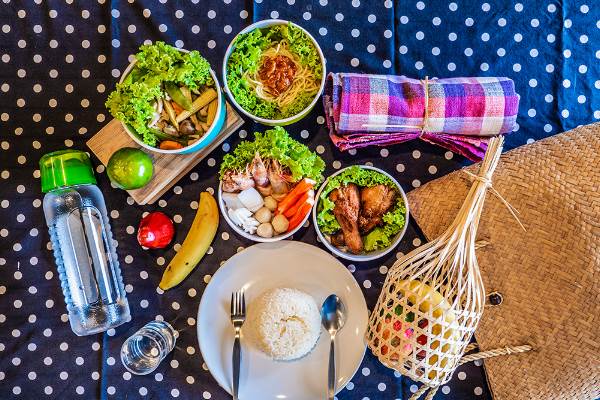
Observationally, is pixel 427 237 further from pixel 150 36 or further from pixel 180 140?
pixel 150 36

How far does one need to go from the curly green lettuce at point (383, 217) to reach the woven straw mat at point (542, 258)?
0.25ft

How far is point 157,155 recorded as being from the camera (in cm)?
142

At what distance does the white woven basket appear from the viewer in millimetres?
1211

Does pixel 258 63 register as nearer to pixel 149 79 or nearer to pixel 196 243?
pixel 149 79

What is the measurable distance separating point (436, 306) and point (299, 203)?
0.39 metres

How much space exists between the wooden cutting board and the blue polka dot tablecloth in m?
0.04

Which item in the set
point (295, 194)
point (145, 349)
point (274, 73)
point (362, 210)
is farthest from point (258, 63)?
point (145, 349)

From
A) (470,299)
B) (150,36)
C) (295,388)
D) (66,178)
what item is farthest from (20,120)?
(470,299)

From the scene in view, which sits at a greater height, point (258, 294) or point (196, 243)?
point (196, 243)

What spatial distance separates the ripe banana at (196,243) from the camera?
144 cm

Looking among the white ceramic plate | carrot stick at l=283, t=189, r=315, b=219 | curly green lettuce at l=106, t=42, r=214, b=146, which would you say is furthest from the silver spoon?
curly green lettuce at l=106, t=42, r=214, b=146

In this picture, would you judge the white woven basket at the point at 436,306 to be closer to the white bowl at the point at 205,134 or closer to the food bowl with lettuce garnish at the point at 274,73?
the food bowl with lettuce garnish at the point at 274,73

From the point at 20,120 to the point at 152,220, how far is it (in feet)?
1.51

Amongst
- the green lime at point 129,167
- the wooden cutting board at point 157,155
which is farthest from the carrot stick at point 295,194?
the green lime at point 129,167
